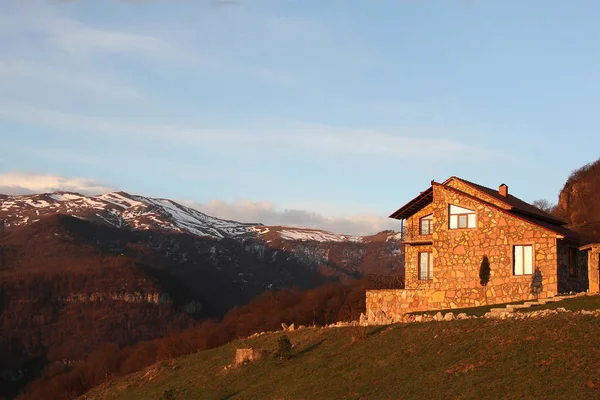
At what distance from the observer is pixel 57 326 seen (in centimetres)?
18138

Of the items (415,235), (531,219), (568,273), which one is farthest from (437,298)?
(568,273)

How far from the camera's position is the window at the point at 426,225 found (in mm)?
48750

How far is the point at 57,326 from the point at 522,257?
6075 inches

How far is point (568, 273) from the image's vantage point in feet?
141

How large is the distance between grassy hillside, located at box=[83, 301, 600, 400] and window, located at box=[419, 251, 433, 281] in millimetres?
11640

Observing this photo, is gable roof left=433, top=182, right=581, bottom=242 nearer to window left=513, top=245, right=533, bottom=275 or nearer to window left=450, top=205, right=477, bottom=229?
window left=450, top=205, right=477, bottom=229

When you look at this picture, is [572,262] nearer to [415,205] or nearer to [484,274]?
[484,274]

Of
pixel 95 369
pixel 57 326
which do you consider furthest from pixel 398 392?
pixel 57 326

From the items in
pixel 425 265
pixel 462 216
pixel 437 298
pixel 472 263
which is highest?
pixel 462 216

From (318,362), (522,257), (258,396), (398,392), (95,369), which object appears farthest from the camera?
(95,369)

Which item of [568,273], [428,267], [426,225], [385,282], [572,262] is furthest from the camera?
[385,282]

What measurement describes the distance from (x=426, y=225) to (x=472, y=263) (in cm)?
518

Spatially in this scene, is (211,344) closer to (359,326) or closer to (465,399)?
(359,326)

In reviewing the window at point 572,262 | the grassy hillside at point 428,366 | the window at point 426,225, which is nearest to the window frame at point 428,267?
the window at point 426,225
